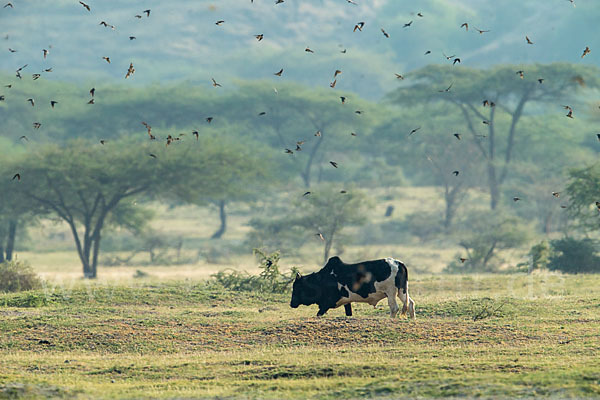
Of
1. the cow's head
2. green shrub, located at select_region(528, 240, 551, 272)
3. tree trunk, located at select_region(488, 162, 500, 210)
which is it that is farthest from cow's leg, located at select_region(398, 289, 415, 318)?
tree trunk, located at select_region(488, 162, 500, 210)

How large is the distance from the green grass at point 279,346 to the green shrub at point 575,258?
9153 millimetres

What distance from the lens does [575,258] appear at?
32656mm

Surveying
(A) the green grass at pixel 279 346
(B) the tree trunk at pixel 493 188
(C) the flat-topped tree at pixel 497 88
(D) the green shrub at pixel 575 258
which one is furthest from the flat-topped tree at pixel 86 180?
Answer: (B) the tree trunk at pixel 493 188

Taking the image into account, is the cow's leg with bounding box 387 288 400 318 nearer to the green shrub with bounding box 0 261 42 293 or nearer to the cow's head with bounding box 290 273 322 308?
the cow's head with bounding box 290 273 322 308

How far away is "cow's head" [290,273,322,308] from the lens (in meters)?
18.6

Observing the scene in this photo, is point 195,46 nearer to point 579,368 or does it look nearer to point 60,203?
point 60,203

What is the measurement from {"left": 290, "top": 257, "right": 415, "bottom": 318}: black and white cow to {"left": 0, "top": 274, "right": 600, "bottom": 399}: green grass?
1.52 feet

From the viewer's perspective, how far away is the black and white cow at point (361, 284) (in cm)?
1791

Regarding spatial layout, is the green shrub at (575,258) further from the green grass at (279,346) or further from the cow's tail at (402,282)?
the cow's tail at (402,282)

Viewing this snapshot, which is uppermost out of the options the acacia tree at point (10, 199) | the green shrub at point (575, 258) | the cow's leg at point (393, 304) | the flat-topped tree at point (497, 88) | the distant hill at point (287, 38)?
the distant hill at point (287, 38)

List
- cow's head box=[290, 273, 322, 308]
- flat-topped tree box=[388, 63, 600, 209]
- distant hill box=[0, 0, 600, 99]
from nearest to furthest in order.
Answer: cow's head box=[290, 273, 322, 308] → flat-topped tree box=[388, 63, 600, 209] → distant hill box=[0, 0, 600, 99]

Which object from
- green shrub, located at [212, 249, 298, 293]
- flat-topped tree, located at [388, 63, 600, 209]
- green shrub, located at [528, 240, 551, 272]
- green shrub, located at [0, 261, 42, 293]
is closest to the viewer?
green shrub, located at [212, 249, 298, 293]

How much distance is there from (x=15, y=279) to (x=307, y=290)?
34.8ft

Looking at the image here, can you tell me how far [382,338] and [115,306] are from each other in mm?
7625
